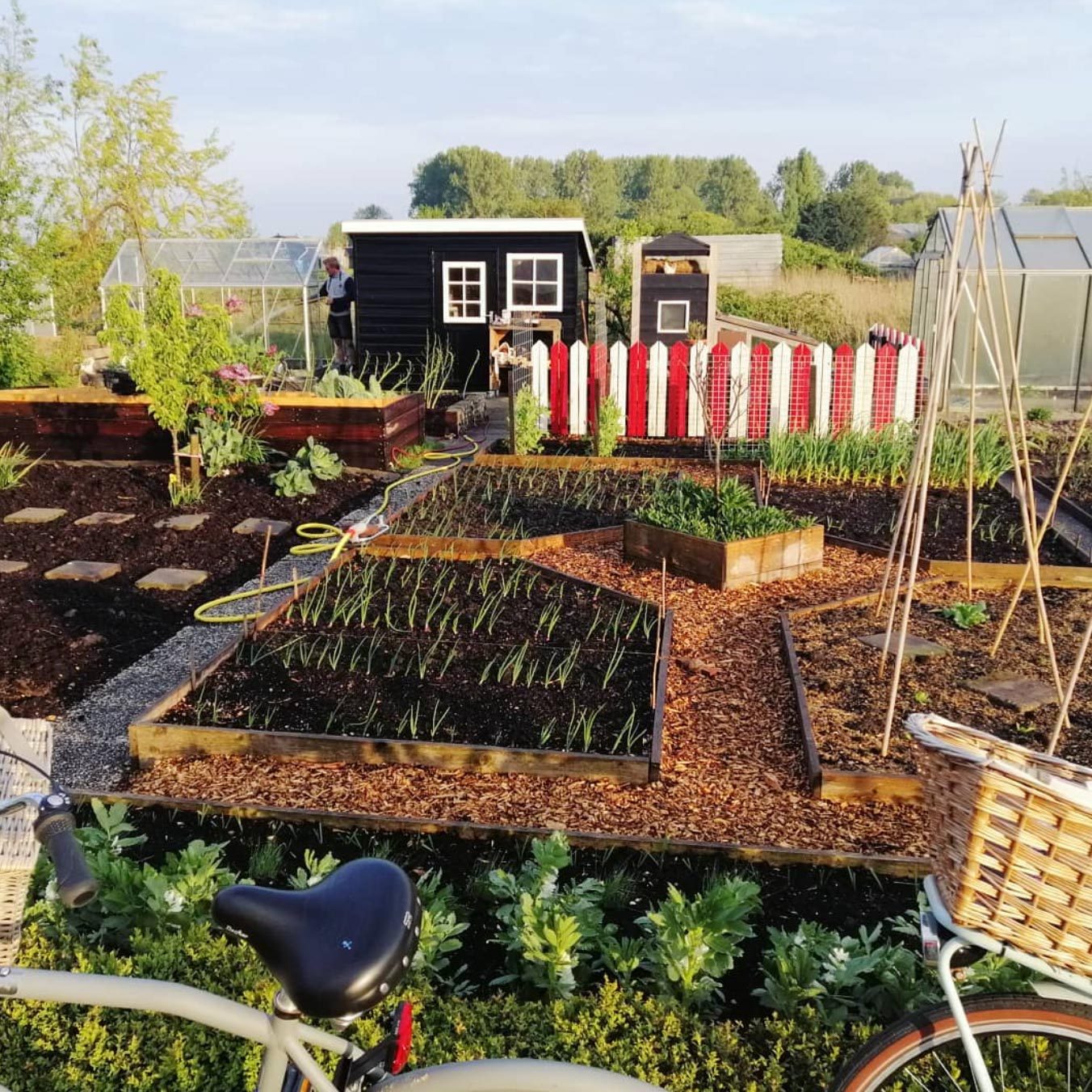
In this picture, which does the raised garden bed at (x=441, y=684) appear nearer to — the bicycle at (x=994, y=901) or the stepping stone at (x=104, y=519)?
the bicycle at (x=994, y=901)

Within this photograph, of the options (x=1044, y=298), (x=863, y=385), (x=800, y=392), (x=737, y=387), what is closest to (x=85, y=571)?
(x=737, y=387)

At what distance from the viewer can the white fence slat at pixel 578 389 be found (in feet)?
36.4

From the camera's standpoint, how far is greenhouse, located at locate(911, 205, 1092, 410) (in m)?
15.2

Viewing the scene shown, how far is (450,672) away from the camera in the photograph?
4996mm

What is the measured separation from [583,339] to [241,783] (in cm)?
1243

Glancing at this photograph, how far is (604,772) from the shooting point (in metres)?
4.12

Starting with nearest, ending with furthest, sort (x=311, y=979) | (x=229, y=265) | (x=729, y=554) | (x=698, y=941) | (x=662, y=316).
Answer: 1. (x=311, y=979)
2. (x=698, y=941)
3. (x=729, y=554)
4. (x=662, y=316)
5. (x=229, y=265)

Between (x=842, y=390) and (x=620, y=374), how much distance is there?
2.27 metres

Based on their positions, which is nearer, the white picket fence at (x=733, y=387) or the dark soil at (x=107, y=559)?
the dark soil at (x=107, y=559)

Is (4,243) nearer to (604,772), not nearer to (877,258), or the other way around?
(604,772)

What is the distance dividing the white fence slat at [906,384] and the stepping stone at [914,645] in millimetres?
5531

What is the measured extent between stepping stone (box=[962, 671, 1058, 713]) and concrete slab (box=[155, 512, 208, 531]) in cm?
537

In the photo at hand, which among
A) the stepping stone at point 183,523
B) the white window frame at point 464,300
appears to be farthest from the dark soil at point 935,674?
the white window frame at point 464,300

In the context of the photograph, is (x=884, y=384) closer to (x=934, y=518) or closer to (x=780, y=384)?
(x=780, y=384)
